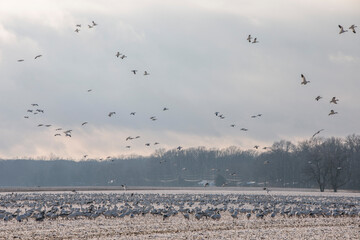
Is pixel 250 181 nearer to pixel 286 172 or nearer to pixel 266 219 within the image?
pixel 286 172

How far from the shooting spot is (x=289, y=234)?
31.6 metres

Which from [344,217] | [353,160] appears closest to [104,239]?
[344,217]

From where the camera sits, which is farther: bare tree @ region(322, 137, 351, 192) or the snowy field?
bare tree @ region(322, 137, 351, 192)

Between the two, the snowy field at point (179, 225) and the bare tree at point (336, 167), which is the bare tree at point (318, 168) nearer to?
the bare tree at point (336, 167)

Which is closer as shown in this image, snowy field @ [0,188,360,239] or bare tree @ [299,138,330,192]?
snowy field @ [0,188,360,239]

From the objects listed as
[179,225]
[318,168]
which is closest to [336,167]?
[318,168]

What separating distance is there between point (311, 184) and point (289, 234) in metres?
124

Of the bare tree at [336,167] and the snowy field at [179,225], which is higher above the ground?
the bare tree at [336,167]

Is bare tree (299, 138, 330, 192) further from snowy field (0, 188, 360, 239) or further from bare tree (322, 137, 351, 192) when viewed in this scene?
snowy field (0, 188, 360, 239)

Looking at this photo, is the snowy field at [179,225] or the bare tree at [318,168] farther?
the bare tree at [318,168]

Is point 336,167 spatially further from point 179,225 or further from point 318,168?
point 179,225

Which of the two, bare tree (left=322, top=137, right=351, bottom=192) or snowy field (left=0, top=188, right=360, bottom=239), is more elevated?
bare tree (left=322, top=137, right=351, bottom=192)

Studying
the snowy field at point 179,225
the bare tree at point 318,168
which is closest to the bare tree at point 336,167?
the bare tree at point 318,168

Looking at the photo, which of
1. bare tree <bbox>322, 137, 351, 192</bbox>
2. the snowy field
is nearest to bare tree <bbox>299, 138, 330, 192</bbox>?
bare tree <bbox>322, 137, 351, 192</bbox>
